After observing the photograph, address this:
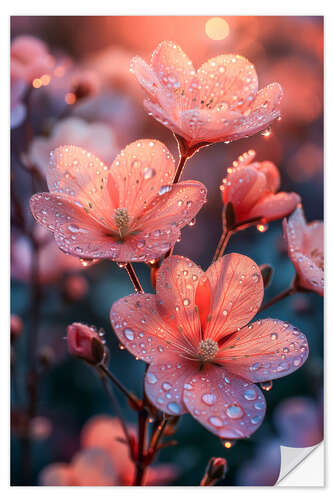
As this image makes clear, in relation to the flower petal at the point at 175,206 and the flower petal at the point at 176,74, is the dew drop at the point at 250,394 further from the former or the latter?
the flower petal at the point at 176,74

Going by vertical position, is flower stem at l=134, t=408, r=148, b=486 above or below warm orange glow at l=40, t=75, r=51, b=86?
below

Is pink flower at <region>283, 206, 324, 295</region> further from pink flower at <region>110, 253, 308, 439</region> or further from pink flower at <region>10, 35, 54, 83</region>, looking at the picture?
pink flower at <region>10, 35, 54, 83</region>

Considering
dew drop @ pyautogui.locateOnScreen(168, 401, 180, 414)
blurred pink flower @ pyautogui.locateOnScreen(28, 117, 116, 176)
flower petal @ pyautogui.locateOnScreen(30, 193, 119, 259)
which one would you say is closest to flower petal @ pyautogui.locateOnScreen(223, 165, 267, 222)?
flower petal @ pyautogui.locateOnScreen(30, 193, 119, 259)

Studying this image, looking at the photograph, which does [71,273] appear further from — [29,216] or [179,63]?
[179,63]

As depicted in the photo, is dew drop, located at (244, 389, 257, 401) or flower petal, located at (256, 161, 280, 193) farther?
flower petal, located at (256, 161, 280, 193)

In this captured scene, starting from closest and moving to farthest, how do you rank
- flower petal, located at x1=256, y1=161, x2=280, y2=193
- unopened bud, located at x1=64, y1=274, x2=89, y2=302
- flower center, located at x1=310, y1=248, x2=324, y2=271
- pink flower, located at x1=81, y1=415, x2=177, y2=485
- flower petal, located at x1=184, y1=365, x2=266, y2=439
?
flower petal, located at x1=184, y1=365, x2=266, y2=439
flower petal, located at x1=256, y1=161, x2=280, y2=193
flower center, located at x1=310, y1=248, x2=324, y2=271
pink flower, located at x1=81, y1=415, x2=177, y2=485
unopened bud, located at x1=64, y1=274, x2=89, y2=302

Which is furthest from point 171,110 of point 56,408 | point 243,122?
point 56,408

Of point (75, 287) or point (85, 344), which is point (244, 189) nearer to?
point (85, 344)
